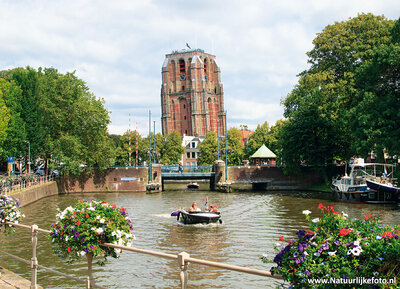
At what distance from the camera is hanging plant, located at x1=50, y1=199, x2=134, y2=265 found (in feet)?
26.7

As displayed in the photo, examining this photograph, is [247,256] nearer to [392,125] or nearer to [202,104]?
[392,125]

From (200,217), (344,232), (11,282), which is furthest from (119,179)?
(344,232)

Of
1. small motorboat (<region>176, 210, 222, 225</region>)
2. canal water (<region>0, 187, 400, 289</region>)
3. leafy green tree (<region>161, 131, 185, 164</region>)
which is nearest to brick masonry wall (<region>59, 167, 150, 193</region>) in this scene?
canal water (<region>0, 187, 400, 289</region>)

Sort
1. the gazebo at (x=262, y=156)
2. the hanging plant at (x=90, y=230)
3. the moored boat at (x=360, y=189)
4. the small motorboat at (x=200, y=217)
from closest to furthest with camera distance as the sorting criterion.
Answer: the hanging plant at (x=90, y=230)
the small motorboat at (x=200, y=217)
the moored boat at (x=360, y=189)
the gazebo at (x=262, y=156)

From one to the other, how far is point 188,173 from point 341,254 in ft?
205

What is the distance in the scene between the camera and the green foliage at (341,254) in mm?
5309

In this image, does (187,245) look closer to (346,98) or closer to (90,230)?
(90,230)

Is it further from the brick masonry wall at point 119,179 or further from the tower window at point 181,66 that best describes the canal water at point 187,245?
the tower window at point 181,66

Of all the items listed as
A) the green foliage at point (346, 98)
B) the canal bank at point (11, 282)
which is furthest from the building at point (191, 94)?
the canal bank at point (11, 282)

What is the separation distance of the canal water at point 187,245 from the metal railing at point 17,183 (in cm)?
235

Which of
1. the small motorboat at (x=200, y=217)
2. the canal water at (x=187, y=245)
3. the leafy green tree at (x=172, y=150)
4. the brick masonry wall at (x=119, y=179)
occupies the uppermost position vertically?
the leafy green tree at (x=172, y=150)

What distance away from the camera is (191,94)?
461ft

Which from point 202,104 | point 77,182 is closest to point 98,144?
point 77,182

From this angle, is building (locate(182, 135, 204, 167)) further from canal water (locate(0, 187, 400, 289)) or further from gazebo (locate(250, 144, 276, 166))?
canal water (locate(0, 187, 400, 289))
